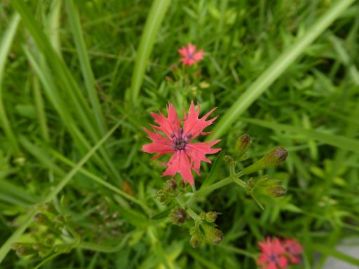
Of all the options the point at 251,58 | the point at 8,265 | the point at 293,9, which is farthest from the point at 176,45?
the point at 8,265

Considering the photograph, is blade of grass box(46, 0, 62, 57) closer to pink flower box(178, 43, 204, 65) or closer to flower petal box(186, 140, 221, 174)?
pink flower box(178, 43, 204, 65)

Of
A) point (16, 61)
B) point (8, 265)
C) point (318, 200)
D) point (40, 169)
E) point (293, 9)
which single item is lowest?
point (8, 265)

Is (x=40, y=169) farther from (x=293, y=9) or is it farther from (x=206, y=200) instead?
(x=293, y=9)

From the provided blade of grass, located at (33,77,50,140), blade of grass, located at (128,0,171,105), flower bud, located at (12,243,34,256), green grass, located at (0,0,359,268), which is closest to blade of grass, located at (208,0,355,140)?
green grass, located at (0,0,359,268)

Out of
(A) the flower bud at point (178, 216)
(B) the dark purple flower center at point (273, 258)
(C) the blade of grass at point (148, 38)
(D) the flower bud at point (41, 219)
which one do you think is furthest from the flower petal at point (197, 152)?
(B) the dark purple flower center at point (273, 258)

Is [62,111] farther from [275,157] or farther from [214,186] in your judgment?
[275,157]

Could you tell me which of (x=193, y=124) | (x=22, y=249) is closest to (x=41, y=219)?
(x=22, y=249)
